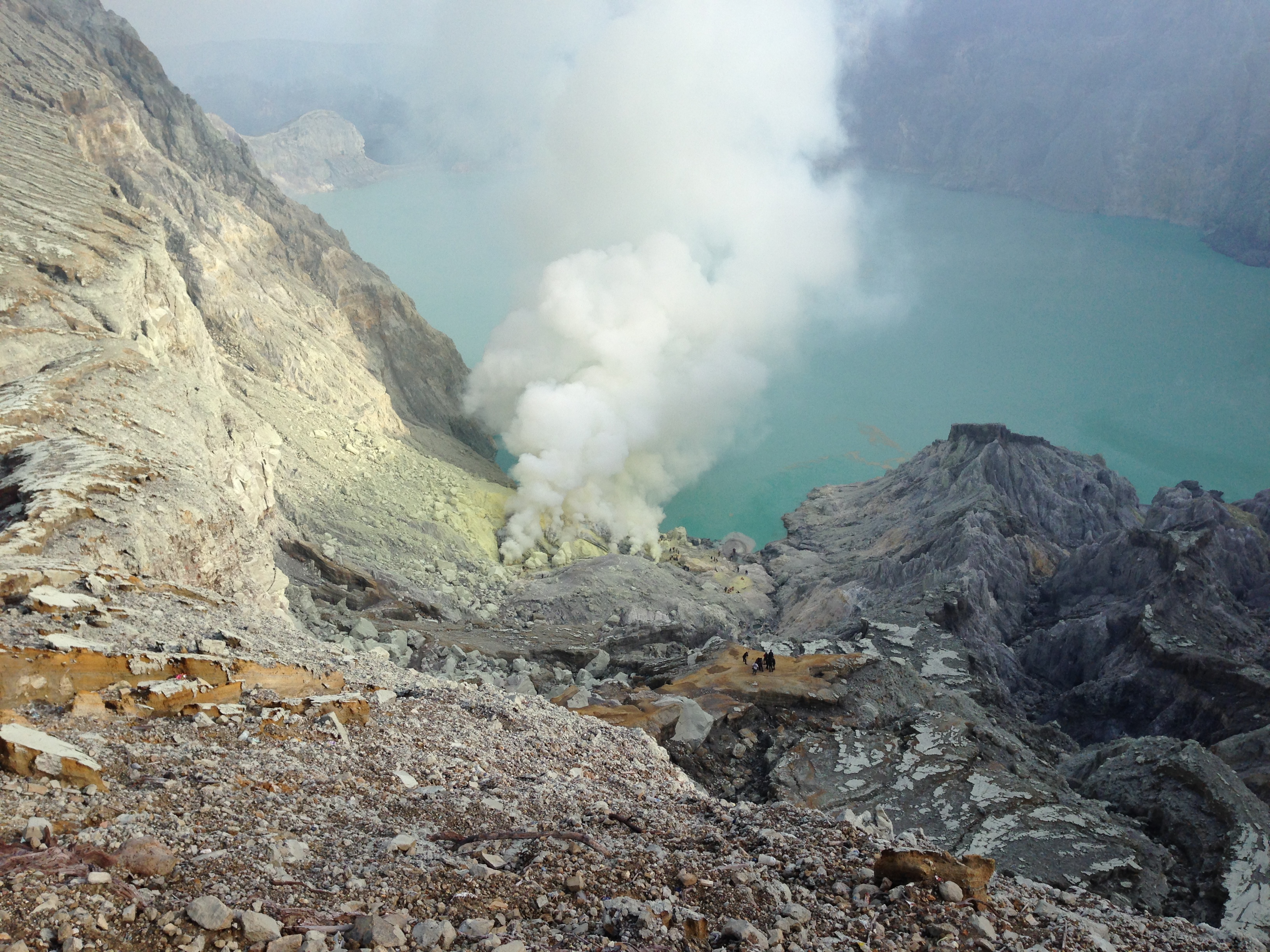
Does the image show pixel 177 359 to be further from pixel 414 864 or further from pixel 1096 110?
pixel 1096 110

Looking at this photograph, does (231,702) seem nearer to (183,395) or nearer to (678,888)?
(678,888)

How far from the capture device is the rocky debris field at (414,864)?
4.10 metres

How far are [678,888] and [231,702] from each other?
456 centimetres

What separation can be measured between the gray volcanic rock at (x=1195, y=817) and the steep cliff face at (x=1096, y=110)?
77932 millimetres

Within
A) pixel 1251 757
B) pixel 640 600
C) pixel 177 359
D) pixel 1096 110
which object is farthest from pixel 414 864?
pixel 1096 110

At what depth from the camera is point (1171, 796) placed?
12891mm

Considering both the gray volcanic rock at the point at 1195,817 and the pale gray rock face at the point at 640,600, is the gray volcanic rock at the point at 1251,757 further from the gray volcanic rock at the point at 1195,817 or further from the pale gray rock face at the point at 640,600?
the pale gray rock face at the point at 640,600

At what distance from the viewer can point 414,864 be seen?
5.26m

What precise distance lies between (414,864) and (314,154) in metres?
122

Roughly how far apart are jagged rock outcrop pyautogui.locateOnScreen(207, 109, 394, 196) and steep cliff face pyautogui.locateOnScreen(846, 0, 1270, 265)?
243ft

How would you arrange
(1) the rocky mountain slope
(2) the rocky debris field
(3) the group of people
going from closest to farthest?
1. (2) the rocky debris field
2. (1) the rocky mountain slope
3. (3) the group of people

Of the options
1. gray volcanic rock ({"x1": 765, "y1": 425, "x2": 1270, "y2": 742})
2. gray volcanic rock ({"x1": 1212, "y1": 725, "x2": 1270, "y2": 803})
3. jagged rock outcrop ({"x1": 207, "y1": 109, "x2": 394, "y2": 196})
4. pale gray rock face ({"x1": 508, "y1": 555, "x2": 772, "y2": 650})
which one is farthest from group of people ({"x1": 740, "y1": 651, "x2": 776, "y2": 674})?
jagged rock outcrop ({"x1": 207, "y1": 109, "x2": 394, "y2": 196})

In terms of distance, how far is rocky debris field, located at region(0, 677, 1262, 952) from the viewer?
161 inches

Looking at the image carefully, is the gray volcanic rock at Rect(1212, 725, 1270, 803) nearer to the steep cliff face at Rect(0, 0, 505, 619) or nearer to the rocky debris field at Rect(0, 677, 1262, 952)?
the rocky debris field at Rect(0, 677, 1262, 952)
